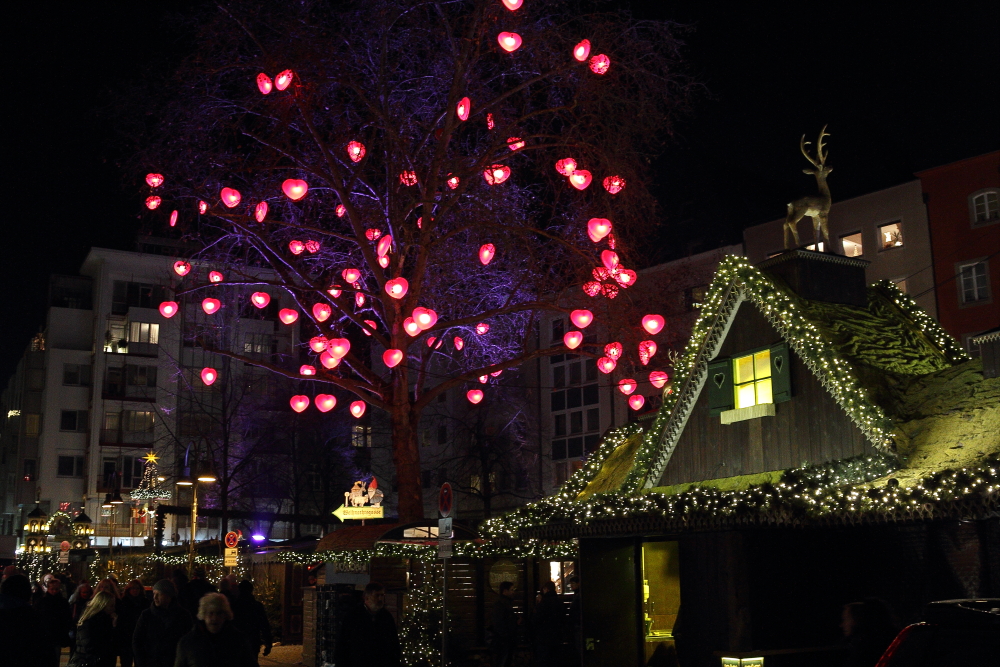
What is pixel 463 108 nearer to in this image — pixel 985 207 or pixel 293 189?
pixel 293 189

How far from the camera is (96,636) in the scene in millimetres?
11156

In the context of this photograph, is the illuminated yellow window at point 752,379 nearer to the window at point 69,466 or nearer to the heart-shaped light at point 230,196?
the heart-shaped light at point 230,196

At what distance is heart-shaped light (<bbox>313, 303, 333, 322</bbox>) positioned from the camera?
64.0ft

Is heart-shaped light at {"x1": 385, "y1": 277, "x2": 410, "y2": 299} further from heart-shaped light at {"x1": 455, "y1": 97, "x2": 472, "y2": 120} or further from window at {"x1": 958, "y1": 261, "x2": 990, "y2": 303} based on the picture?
window at {"x1": 958, "y1": 261, "x2": 990, "y2": 303}

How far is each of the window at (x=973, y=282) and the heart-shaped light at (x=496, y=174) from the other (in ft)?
70.9

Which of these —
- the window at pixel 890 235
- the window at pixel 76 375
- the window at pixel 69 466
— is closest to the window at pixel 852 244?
the window at pixel 890 235

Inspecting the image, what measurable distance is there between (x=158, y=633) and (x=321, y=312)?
10156mm

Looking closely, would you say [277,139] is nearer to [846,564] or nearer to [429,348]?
[429,348]

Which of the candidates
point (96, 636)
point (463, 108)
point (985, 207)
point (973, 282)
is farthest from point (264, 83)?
point (973, 282)

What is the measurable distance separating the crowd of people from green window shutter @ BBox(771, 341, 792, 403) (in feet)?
25.9

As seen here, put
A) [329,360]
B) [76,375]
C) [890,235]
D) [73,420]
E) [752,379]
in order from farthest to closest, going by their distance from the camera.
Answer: [76,375] → [73,420] → [890,235] → [329,360] → [752,379]

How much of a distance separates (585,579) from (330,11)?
11.0 metres

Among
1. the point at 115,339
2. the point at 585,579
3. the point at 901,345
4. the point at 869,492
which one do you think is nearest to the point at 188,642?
the point at 869,492

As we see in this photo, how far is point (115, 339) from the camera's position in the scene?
64750 millimetres
